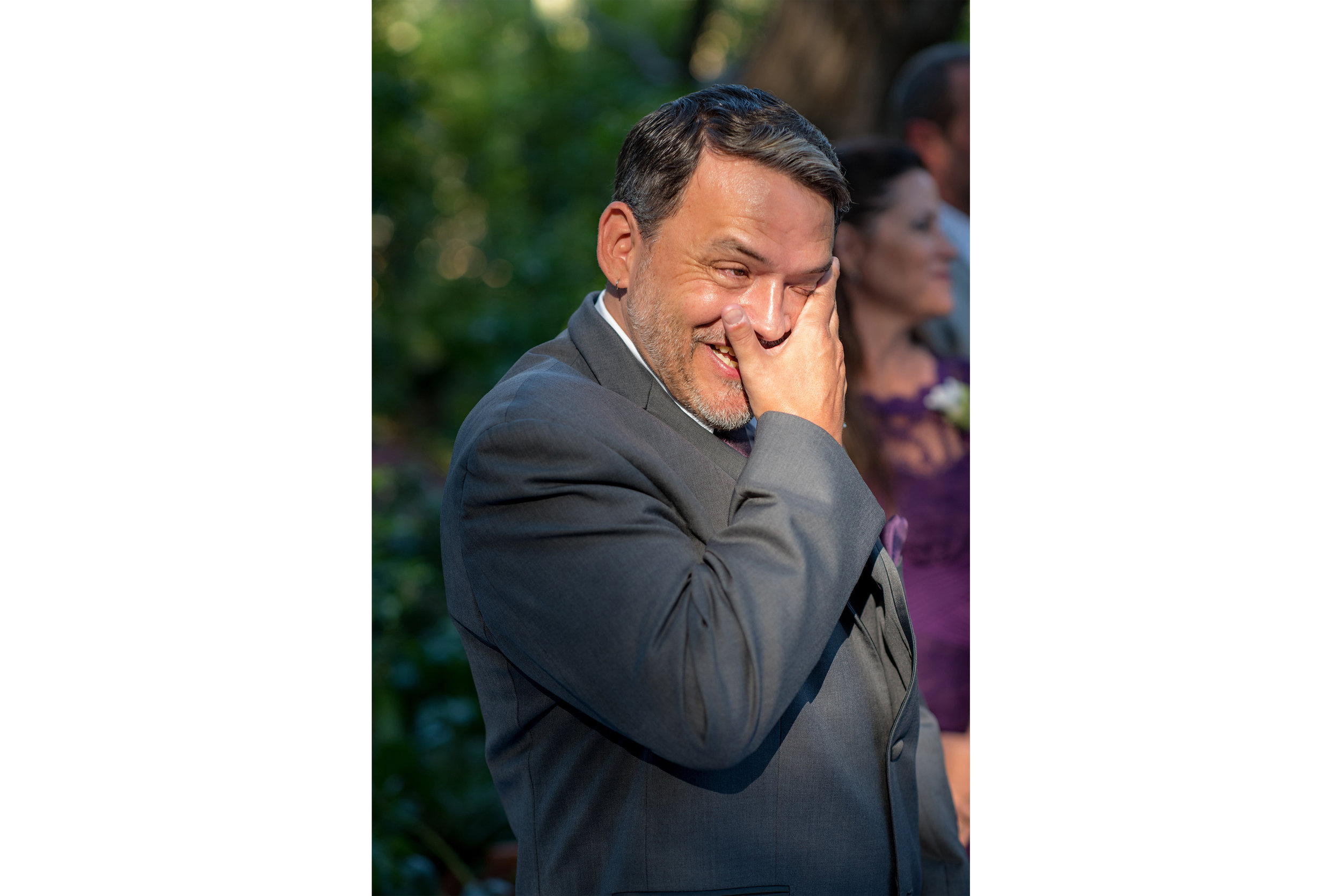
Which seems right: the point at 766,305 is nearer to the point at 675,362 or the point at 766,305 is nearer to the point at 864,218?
the point at 675,362

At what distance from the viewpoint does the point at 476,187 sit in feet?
13.4

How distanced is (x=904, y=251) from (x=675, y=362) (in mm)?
1577

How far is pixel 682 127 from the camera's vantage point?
4.63 ft

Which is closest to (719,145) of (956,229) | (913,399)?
(913,399)

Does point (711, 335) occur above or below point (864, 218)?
below

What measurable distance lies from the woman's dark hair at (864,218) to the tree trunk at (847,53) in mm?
1001

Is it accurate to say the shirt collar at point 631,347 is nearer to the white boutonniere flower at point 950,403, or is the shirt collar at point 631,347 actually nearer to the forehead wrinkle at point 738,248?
the forehead wrinkle at point 738,248

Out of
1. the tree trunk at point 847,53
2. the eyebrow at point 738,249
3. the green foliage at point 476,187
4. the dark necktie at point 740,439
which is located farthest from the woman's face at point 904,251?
the eyebrow at point 738,249

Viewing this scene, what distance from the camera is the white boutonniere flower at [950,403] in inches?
113

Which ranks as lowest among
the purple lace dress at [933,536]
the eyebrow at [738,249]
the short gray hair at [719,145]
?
the purple lace dress at [933,536]

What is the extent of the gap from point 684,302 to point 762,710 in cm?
56

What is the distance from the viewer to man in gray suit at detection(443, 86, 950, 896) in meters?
1.13
